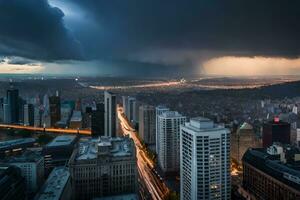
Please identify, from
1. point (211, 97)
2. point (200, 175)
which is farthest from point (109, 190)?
point (211, 97)

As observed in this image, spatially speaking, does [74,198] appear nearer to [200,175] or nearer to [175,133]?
[200,175]

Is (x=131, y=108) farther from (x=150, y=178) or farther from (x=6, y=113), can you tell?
(x=150, y=178)

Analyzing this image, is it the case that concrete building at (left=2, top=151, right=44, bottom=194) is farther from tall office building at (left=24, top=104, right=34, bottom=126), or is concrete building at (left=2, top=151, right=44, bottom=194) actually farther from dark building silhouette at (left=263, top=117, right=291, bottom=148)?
tall office building at (left=24, top=104, right=34, bottom=126)

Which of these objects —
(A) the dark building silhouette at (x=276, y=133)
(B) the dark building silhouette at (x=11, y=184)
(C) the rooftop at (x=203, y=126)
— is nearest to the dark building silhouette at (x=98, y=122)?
(B) the dark building silhouette at (x=11, y=184)

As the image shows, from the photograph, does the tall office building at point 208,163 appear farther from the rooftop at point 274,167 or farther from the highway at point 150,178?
the highway at point 150,178

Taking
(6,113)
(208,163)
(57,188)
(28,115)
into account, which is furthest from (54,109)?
(208,163)

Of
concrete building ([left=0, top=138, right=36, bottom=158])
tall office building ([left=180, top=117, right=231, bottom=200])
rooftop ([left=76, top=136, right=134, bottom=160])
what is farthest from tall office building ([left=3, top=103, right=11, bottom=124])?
tall office building ([left=180, top=117, right=231, bottom=200])
